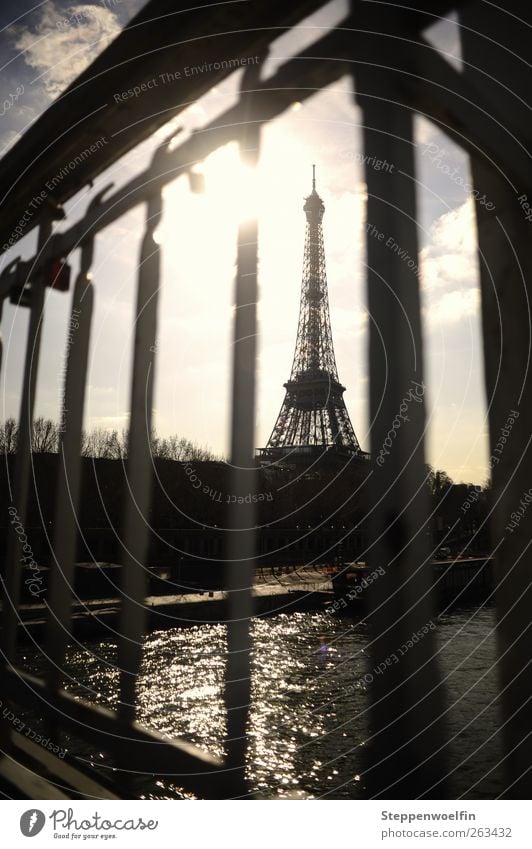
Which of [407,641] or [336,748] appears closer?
[407,641]

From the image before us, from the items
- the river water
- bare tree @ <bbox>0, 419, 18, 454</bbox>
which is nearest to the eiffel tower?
the river water

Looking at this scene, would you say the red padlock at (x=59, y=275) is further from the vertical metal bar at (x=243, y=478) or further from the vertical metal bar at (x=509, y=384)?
the vertical metal bar at (x=509, y=384)

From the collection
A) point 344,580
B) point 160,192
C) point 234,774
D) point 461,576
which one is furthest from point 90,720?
point 461,576

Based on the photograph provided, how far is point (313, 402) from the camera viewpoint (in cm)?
2369

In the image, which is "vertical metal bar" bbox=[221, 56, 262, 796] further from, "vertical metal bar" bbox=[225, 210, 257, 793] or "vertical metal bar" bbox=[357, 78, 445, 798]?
"vertical metal bar" bbox=[357, 78, 445, 798]

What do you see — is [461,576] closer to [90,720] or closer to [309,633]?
[309,633]

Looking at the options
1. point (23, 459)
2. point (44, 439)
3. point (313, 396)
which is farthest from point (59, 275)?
point (313, 396)

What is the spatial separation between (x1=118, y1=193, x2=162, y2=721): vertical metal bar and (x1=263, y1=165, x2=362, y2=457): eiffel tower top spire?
1943 cm

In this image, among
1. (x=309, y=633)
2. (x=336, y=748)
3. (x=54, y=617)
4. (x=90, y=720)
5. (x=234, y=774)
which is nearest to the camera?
(x=234, y=774)

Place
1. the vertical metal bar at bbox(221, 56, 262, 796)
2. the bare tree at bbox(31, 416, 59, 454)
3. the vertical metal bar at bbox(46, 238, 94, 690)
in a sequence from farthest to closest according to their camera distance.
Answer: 1. the bare tree at bbox(31, 416, 59, 454)
2. the vertical metal bar at bbox(46, 238, 94, 690)
3. the vertical metal bar at bbox(221, 56, 262, 796)

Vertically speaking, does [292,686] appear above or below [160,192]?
below

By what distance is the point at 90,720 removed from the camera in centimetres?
173

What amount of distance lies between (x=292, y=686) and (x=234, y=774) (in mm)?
6528

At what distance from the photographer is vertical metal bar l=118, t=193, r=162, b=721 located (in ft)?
5.32
